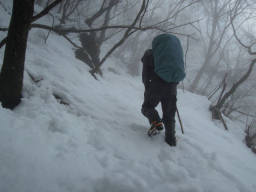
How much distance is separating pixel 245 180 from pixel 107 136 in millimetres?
1984

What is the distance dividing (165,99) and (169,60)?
600mm

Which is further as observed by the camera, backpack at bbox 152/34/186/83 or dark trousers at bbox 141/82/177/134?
dark trousers at bbox 141/82/177/134

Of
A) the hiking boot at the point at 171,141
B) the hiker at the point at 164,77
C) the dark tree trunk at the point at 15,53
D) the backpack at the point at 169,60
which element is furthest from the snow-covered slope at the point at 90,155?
the backpack at the point at 169,60

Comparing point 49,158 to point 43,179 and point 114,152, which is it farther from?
point 114,152

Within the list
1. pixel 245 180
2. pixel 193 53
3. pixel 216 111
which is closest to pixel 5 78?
pixel 245 180

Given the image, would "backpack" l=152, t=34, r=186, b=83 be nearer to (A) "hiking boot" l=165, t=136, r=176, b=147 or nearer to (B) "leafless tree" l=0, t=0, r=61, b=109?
(A) "hiking boot" l=165, t=136, r=176, b=147

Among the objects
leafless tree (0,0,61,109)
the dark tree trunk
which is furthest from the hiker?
the dark tree trunk

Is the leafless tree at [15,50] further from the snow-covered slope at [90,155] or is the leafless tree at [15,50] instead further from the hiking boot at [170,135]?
the hiking boot at [170,135]

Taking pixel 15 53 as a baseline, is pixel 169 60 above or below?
above

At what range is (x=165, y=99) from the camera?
7.98 feet

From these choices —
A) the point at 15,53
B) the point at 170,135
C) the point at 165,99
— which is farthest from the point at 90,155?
the point at 15,53

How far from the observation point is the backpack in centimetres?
222

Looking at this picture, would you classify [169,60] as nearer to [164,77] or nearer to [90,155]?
[164,77]

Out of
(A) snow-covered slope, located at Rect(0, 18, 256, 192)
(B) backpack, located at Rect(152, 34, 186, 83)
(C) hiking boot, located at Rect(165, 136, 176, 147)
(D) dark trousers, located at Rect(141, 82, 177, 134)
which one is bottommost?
(A) snow-covered slope, located at Rect(0, 18, 256, 192)
